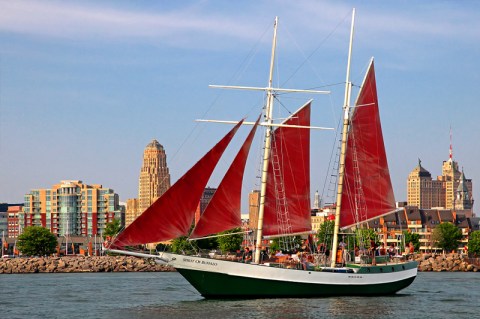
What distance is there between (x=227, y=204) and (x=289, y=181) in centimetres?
741

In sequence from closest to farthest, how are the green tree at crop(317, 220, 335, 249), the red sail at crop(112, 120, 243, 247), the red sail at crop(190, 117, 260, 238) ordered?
the red sail at crop(112, 120, 243, 247)
the red sail at crop(190, 117, 260, 238)
the green tree at crop(317, 220, 335, 249)

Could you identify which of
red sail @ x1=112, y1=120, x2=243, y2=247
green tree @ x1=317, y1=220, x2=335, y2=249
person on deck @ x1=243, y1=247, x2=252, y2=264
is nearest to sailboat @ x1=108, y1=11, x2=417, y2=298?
red sail @ x1=112, y1=120, x2=243, y2=247

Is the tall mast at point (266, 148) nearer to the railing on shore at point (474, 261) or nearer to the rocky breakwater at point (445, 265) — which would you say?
the rocky breakwater at point (445, 265)

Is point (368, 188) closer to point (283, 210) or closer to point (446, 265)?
point (283, 210)

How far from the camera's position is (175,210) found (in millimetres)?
65312

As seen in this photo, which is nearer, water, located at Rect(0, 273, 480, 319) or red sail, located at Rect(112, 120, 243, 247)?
water, located at Rect(0, 273, 480, 319)

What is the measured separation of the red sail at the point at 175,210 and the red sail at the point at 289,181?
23.6ft

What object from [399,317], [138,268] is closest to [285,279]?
[399,317]

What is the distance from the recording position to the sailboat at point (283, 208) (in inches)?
2591

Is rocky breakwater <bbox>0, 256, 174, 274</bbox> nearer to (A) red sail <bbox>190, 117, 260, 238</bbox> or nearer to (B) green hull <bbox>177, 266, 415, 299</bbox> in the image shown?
(B) green hull <bbox>177, 266, 415, 299</bbox>

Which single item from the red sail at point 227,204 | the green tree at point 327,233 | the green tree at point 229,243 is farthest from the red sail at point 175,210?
the green tree at point 229,243

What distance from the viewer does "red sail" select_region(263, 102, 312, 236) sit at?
73250mm

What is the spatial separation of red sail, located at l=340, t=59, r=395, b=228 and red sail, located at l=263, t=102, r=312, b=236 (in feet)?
11.6

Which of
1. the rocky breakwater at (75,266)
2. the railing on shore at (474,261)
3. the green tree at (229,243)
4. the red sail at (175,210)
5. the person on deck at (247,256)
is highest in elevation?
the red sail at (175,210)
